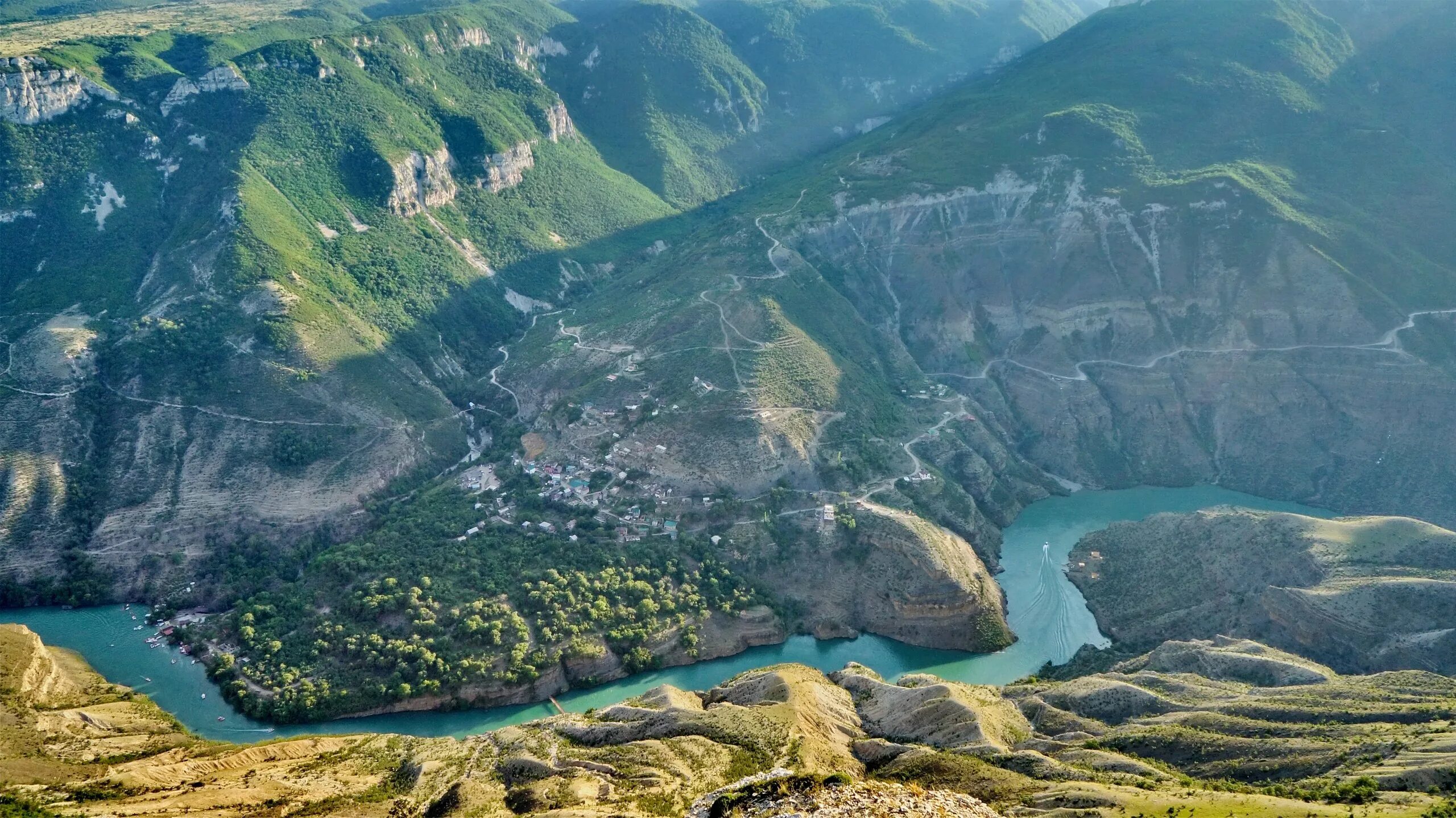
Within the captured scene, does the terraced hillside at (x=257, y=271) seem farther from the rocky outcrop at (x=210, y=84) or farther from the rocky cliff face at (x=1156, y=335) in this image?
the rocky cliff face at (x=1156, y=335)

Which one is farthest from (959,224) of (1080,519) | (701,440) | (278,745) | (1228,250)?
(278,745)

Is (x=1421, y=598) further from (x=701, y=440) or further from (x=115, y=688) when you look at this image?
(x=115, y=688)

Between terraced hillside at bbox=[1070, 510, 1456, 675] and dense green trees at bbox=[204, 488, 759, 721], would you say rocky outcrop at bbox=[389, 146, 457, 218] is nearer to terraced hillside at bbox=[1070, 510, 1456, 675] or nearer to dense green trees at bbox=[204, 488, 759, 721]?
dense green trees at bbox=[204, 488, 759, 721]

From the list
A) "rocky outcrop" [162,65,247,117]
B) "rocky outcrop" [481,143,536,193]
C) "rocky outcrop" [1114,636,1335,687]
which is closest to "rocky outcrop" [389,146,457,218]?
"rocky outcrop" [481,143,536,193]

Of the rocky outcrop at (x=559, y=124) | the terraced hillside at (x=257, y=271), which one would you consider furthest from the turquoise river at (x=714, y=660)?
the rocky outcrop at (x=559, y=124)

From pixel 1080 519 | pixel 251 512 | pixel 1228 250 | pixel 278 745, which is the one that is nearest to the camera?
pixel 278 745

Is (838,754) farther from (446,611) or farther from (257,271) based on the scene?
(257,271)

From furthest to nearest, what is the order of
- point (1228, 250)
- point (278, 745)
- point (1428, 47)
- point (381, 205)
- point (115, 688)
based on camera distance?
point (1428, 47)
point (381, 205)
point (1228, 250)
point (115, 688)
point (278, 745)
